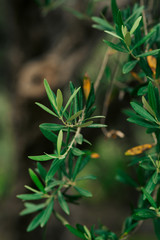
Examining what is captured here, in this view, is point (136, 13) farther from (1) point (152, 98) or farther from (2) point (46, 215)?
(2) point (46, 215)

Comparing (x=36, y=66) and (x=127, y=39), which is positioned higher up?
(x=127, y=39)

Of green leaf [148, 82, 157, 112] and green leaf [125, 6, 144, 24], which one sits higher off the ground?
green leaf [125, 6, 144, 24]

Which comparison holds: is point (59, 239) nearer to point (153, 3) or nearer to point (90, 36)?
point (90, 36)

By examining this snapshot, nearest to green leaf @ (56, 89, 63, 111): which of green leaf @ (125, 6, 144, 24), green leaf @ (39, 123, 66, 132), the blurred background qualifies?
green leaf @ (39, 123, 66, 132)

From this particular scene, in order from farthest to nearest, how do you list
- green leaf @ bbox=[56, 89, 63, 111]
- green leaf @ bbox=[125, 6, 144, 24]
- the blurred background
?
the blurred background < green leaf @ bbox=[125, 6, 144, 24] < green leaf @ bbox=[56, 89, 63, 111]

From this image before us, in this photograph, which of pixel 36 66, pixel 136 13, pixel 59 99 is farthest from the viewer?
pixel 36 66

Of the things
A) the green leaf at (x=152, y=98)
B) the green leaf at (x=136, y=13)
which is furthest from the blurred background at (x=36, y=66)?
the green leaf at (x=152, y=98)

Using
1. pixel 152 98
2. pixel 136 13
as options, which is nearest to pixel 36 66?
pixel 136 13

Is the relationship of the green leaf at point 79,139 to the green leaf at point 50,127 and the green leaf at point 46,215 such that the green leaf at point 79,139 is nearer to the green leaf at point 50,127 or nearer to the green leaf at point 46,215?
the green leaf at point 50,127

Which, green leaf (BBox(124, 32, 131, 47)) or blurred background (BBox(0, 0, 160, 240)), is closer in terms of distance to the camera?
green leaf (BBox(124, 32, 131, 47))

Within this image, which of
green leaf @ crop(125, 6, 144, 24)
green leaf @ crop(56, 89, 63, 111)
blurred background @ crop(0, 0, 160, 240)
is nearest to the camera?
green leaf @ crop(56, 89, 63, 111)

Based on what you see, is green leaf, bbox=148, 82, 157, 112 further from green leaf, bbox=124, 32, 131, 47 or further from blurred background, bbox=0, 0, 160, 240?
blurred background, bbox=0, 0, 160, 240

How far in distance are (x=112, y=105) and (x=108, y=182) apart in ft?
6.08

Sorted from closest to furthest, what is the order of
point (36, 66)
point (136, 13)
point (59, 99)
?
1. point (59, 99)
2. point (136, 13)
3. point (36, 66)
